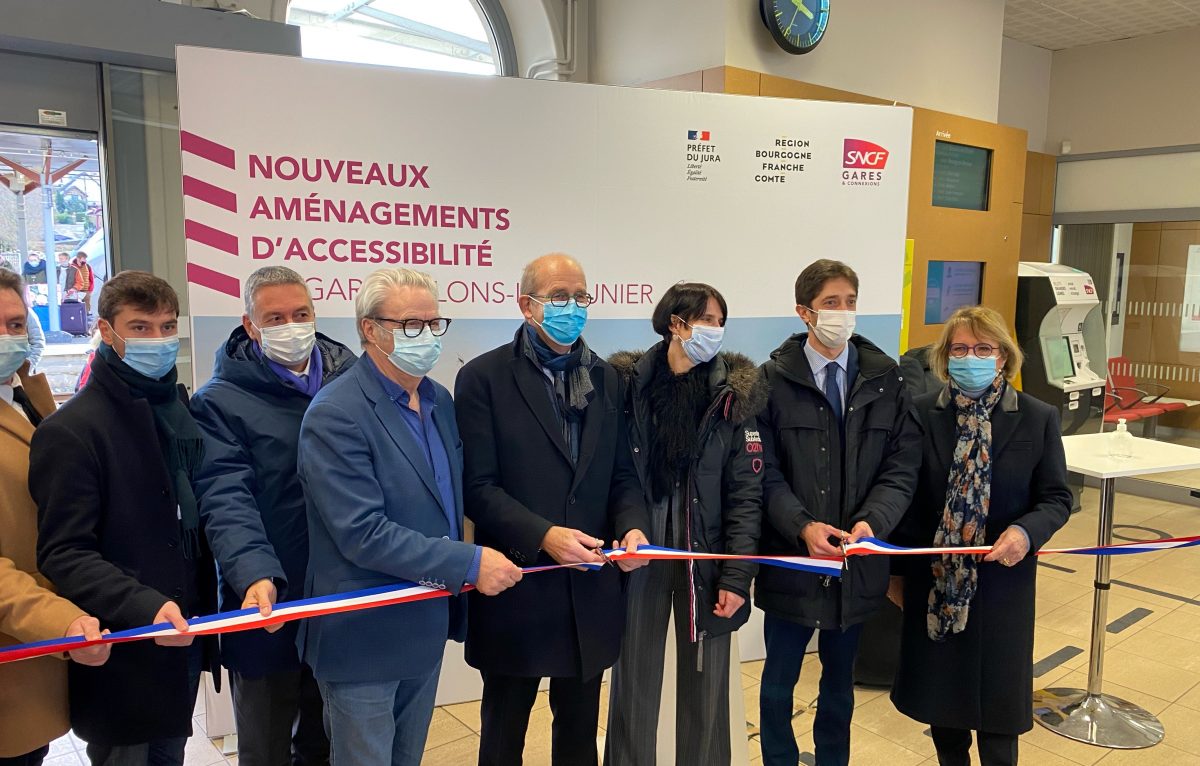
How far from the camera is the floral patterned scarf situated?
7.57 ft

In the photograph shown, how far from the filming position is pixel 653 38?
466 cm

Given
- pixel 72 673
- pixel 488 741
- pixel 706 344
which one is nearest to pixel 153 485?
pixel 72 673

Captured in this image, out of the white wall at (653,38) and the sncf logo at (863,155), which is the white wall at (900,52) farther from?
the sncf logo at (863,155)

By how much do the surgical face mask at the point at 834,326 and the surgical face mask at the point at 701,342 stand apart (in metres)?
0.37

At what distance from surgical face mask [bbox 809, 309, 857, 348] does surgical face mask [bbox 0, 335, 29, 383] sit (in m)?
2.09

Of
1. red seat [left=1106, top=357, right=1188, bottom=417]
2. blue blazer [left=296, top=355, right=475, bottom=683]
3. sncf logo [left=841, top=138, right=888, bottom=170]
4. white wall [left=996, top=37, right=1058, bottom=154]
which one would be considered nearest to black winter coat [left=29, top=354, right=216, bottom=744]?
blue blazer [left=296, top=355, right=475, bottom=683]

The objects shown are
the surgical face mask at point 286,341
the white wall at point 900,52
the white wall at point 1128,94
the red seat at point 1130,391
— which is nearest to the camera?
the surgical face mask at point 286,341

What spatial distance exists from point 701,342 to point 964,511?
35.5 inches

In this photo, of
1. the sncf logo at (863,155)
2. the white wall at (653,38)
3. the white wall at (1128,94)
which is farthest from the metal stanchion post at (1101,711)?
the white wall at (1128,94)

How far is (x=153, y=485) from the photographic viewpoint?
6.07ft

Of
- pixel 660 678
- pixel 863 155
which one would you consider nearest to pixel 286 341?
pixel 660 678

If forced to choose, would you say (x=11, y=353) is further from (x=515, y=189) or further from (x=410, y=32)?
(x=410, y=32)

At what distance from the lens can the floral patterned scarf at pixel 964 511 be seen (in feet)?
7.57

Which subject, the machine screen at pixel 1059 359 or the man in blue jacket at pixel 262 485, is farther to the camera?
the machine screen at pixel 1059 359
